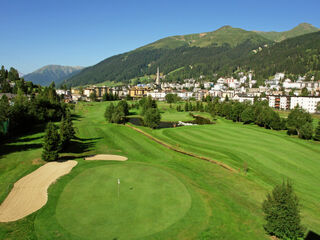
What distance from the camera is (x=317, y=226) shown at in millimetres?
20953

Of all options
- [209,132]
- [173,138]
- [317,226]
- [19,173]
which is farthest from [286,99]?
[19,173]

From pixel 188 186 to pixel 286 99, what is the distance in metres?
143

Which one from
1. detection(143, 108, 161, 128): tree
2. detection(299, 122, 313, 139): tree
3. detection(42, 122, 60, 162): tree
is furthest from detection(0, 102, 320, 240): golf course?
detection(143, 108, 161, 128): tree

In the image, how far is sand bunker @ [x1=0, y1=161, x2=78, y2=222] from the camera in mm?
20125

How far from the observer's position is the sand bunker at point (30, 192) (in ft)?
66.0

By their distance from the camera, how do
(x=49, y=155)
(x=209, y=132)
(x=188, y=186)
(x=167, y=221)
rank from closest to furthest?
(x=167, y=221) < (x=188, y=186) < (x=49, y=155) < (x=209, y=132)

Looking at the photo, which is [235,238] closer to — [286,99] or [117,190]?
[117,190]

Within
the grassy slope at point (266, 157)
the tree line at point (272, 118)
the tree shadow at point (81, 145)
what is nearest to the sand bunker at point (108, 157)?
the tree shadow at point (81, 145)

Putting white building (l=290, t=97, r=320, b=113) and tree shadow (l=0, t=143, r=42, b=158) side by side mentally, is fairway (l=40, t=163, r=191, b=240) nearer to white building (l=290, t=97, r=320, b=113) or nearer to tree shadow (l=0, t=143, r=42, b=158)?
tree shadow (l=0, t=143, r=42, b=158)

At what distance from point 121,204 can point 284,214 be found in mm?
12840

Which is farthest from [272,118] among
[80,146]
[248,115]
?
[80,146]

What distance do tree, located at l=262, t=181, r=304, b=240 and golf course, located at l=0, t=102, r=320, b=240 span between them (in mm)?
1406

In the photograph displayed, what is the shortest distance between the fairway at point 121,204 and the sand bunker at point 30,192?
2.22 metres

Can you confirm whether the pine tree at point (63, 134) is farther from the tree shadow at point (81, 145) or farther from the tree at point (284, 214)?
the tree at point (284, 214)
